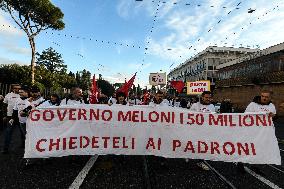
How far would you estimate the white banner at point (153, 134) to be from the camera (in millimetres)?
6426

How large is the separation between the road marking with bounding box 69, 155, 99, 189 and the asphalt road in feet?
0.20

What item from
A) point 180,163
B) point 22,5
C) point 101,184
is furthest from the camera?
point 22,5

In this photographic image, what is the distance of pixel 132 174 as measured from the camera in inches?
241

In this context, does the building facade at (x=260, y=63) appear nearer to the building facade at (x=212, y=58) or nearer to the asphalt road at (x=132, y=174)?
the building facade at (x=212, y=58)

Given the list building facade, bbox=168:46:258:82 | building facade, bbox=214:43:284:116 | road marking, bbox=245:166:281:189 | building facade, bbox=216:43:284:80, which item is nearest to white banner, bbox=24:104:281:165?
road marking, bbox=245:166:281:189

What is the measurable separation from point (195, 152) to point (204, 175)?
48cm

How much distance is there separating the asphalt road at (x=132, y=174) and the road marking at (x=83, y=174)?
6cm

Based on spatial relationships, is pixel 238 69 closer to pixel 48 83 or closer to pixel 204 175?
pixel 48 83

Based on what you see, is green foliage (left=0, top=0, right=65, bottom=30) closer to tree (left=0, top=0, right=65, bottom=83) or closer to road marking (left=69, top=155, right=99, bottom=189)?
tree (left=0, top=0, right=65, bottom=83)

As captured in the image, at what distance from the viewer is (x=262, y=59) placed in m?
38.4

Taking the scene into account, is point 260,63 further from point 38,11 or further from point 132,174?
point 132,174

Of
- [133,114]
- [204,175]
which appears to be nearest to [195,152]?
[204,175]

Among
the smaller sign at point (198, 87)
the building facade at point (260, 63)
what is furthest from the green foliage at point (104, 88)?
the smaller sign at point (198, 87)

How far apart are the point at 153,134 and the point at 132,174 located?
93 cm
